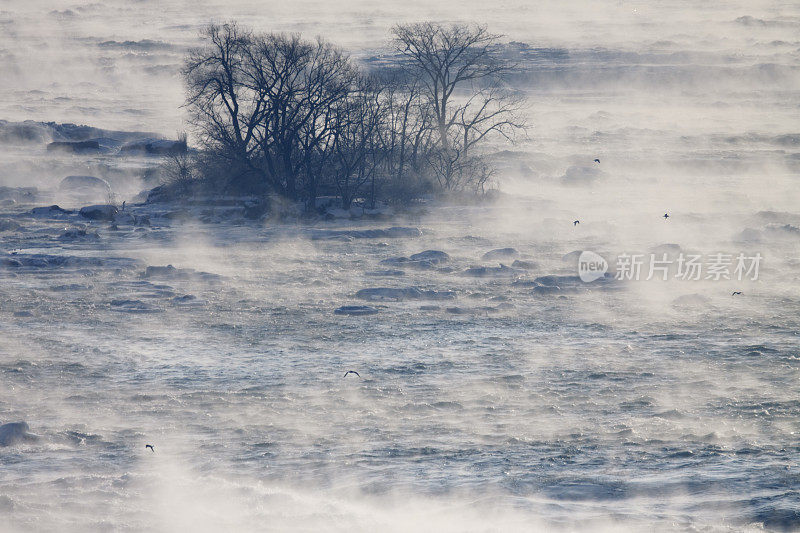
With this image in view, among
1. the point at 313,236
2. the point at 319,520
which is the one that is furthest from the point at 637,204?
the point at 319,520

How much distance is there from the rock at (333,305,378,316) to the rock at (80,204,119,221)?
9904 millimetres

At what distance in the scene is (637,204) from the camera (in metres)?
26.1

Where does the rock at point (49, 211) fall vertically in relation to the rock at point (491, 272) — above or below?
above

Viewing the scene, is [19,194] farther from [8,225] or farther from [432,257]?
[432,257]

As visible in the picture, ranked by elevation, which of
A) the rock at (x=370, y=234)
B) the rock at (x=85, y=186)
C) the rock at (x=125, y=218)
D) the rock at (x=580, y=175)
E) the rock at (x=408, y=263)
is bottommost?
the rock at (x=408, y=263)

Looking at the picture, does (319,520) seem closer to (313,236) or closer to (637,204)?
(313,236)

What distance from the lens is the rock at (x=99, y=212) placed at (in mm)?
22422

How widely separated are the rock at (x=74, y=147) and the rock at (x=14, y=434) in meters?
26.4

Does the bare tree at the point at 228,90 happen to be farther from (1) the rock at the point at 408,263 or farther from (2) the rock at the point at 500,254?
(2) the rock at the point at 500,254

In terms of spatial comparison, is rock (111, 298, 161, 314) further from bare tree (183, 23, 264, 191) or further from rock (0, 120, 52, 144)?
rock (0, 120, 52, 144)

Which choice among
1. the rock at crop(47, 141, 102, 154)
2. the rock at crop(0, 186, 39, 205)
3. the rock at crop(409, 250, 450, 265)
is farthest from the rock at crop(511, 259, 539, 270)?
the rock at crop(47, 141, 102, 154)

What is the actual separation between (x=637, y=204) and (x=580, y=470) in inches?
727
